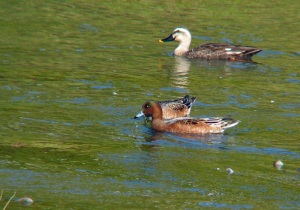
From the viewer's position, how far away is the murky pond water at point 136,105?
30.6ft

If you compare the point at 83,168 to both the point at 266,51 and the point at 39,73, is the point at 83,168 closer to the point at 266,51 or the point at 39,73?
the point at 39,73

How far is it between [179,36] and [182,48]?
1.16ft

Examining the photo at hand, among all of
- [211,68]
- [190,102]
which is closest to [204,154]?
[190,102]

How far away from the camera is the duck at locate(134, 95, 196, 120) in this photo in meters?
13.3

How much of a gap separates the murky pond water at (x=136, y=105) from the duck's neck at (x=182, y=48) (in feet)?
1.06

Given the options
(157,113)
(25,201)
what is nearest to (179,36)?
(157,113)

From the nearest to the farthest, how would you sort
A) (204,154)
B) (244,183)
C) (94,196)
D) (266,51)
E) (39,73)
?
(94,196) < (244,183) < (204,154) < (39,73) < (266,51)

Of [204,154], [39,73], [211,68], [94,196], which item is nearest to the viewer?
[94,196]

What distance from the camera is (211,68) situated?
60.0 ft

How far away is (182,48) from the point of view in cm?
1977

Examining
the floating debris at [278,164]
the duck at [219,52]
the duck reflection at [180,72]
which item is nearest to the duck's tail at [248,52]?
the duck at [219,52]

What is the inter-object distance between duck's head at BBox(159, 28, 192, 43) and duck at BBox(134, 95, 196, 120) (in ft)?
21.7

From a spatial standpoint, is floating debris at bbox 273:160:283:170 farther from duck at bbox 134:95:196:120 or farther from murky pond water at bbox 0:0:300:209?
duck at bbox 134:95:196:120

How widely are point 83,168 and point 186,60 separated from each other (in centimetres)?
938
